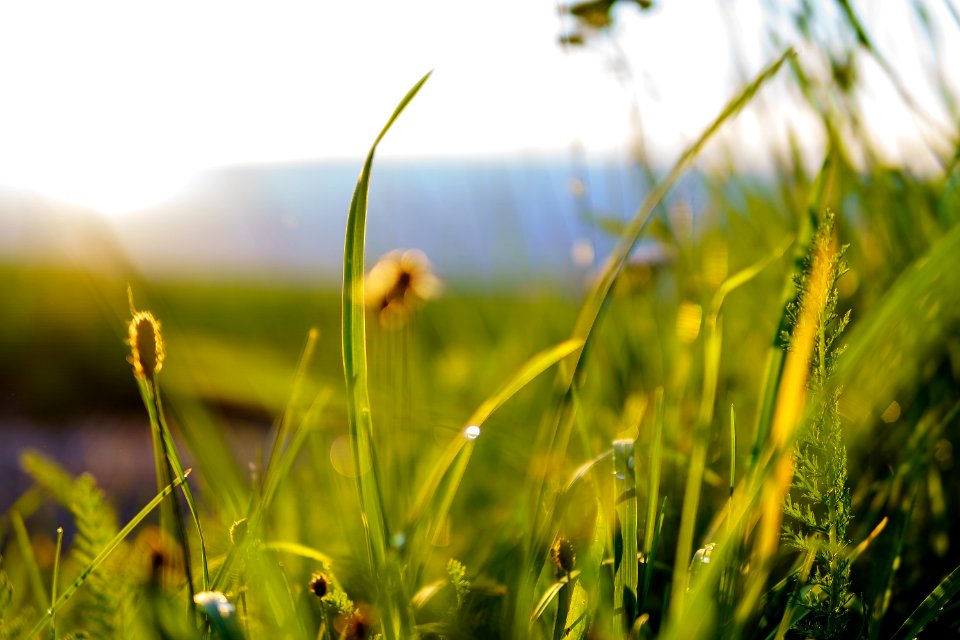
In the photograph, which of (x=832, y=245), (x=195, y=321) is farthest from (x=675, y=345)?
(x=195, y=321)

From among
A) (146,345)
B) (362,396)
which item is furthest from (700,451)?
(146,345)

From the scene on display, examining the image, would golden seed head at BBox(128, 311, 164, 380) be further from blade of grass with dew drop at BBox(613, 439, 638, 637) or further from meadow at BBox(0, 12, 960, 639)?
blade of grass with dew drop at BBox(613, 439, 638, 637)

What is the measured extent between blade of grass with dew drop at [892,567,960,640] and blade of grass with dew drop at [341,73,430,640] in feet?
0.94

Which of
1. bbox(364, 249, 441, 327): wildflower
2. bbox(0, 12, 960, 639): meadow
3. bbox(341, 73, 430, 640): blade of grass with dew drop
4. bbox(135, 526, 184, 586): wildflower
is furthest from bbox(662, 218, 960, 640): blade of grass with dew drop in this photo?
bbox(364, 249, 441, 327): wildflower

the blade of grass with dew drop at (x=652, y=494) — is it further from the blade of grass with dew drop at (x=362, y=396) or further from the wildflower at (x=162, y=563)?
the wildflower at (x=162, y=563)

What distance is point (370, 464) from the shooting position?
1.52 feet

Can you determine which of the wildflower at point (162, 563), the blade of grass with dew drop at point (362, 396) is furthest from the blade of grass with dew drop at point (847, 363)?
the wildflower at point (162, 563)

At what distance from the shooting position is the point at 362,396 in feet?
1.54

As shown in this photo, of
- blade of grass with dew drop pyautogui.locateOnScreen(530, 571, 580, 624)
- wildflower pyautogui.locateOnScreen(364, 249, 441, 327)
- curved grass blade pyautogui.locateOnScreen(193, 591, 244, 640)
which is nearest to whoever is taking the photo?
curved grass blade pyautogui.locateOnScreen(193, 591, 244, 640)

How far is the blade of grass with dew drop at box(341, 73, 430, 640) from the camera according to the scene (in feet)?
1.48

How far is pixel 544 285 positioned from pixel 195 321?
1.98 meters

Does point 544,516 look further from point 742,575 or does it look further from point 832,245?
point 832,245

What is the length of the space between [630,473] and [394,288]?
459mm

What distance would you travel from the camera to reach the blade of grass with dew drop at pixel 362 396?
1.48 feet
